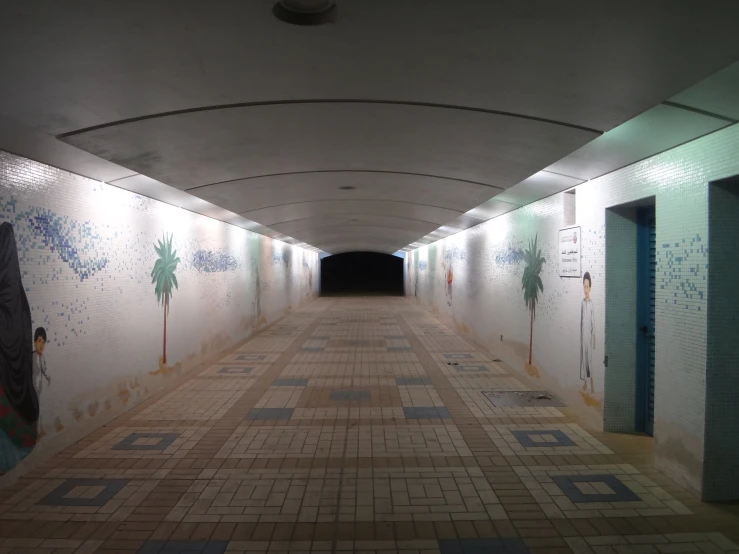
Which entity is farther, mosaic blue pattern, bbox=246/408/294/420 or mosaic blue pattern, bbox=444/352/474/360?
mosaic blue pattern, bbox=444/352/474/360

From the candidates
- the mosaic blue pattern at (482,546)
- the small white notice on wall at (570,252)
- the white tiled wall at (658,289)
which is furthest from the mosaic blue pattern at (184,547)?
the small white notice on wall at (570,252)

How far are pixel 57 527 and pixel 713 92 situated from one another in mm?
5502

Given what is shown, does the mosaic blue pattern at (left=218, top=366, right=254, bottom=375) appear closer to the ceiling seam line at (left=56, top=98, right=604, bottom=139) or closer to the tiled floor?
the tiled floor

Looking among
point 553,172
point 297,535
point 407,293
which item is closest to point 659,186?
point 553,172

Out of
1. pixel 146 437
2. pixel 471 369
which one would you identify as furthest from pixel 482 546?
pixel 471 369

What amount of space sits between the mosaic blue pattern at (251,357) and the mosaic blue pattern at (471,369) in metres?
4.09

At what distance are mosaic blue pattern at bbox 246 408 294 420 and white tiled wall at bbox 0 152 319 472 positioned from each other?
5.54 ft

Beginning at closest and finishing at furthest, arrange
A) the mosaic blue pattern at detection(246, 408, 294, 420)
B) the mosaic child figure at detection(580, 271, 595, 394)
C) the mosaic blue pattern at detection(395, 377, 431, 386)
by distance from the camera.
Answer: the mosaic child figure at detection(580, 271, 595, 394) < the mosaic blue pattern at detection(246, 408, 294, 420) < the mosaic blue pattern at detection(395, 377, 431, 386)

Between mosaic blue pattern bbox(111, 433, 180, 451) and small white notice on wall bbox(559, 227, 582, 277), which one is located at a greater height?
small white notice on wall bbox(559, 227, 582, 277)

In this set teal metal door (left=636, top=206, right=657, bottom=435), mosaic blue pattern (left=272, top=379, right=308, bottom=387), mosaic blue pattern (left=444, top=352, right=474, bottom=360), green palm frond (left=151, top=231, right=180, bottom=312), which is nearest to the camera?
teal metal door (left=636, top=206, right=657, bottom=435)

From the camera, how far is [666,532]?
353cm

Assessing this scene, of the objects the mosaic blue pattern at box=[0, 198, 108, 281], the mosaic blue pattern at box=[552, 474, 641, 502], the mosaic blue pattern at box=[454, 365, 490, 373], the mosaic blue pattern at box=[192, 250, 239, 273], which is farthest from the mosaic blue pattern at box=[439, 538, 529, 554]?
the mosaic blue pattern at box=[192, 250, 239, 273]

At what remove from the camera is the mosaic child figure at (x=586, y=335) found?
589 centimetres

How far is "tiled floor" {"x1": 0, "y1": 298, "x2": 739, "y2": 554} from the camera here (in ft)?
11.3
